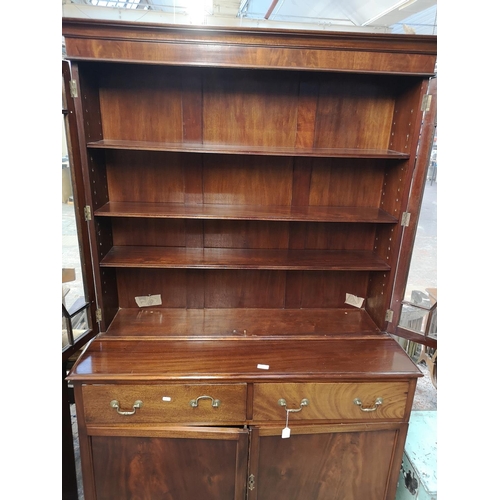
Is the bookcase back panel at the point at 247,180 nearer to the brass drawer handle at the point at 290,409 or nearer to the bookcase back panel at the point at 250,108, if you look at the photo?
the bookcase back panel at the point at 250,108

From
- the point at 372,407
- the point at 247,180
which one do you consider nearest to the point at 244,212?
the point at 247,180

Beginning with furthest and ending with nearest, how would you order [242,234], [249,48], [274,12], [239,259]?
[274,12]
[242,234]
[239,259]
[249,48]

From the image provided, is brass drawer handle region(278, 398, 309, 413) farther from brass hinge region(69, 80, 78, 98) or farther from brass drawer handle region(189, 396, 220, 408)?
brass hinge region(69, 80, 78, 98)

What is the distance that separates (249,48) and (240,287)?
3.46 ft

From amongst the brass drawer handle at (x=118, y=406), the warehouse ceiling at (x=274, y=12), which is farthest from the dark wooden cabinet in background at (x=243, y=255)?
the warehouse ceiling at (x=274, y=12)

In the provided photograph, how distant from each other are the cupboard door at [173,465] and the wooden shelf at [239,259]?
0.66 metres

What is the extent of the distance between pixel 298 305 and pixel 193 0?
2.67 meters

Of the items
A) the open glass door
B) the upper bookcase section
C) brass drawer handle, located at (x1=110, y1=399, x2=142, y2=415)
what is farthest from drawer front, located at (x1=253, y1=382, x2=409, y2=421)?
the upper bookcase section

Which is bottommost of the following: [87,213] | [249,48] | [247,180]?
[87,213]

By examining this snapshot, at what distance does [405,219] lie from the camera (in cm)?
141

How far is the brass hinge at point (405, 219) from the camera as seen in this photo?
1.40 m

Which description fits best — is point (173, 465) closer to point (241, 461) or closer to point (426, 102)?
point (241, 461)

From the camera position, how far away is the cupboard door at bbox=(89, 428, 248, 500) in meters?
1.32

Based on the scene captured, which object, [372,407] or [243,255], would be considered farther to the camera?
[243,255]
